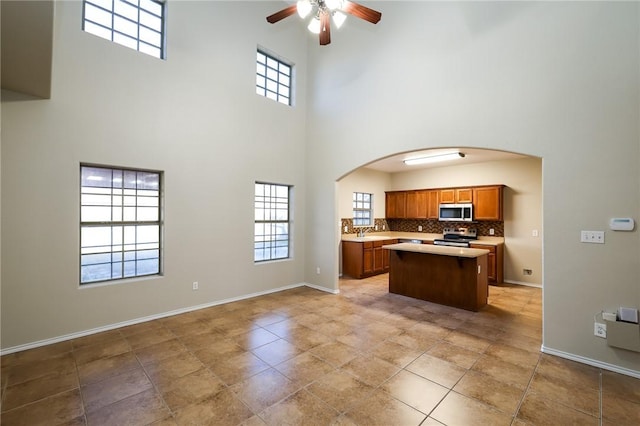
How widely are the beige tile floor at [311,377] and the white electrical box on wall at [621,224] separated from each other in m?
1.35

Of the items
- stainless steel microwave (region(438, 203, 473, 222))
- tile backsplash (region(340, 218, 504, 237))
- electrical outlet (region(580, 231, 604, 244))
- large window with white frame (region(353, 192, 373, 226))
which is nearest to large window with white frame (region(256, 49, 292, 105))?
large window with white frame (region(353, 192, 373, 226))

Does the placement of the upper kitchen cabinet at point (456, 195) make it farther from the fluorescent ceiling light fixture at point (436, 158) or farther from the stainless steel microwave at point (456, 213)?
the fluorescent ceiling light fixture at point (436, 158)

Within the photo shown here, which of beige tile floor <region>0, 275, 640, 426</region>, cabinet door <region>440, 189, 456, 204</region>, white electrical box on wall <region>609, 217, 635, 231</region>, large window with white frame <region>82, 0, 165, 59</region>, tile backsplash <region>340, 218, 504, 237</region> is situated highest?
large window with white frame <region>82, 0, 165, 59</region>

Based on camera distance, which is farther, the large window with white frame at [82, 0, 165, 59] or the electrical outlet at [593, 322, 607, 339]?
the large window with white frame at [82, 0, 165, 59]

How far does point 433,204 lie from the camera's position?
23.7ft

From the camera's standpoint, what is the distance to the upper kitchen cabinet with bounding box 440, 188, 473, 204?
Answer: 6562 mm

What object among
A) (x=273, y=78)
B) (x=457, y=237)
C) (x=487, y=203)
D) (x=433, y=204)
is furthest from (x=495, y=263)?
(x=273, y=78)

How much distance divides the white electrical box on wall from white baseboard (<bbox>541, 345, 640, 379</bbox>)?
4.25 ft

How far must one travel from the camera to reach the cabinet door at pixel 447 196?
22.4 feet

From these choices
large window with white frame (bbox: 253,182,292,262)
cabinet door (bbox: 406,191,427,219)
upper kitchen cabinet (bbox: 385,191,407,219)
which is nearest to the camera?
large window with white frame (bbox: 253,182,292,262)

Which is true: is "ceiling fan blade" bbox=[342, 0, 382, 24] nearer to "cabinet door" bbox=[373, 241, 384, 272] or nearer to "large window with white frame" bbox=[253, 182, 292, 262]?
"large window with white frame" bbox=[253, 182, 292, 262]

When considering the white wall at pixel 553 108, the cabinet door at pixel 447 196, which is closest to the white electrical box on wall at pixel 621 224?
the white wall at pixel 553 108

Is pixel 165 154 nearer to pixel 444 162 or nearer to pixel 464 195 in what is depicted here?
pixel 444 162

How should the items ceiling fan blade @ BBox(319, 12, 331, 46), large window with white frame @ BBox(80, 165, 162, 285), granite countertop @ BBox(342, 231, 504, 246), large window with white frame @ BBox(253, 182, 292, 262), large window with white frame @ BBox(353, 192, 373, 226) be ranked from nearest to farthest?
ceiling fan blade @ BBox(319, 12, 331, 46) → large window with white frame @ BBox(80, 165, 162, 285) → large window with white frame @ BBox(253, 182, 292, 262) → granite countertop @ BBox(342, 231, 504, 246) → large window with white frame @ BBox(353, 192, 373, 226)
